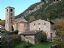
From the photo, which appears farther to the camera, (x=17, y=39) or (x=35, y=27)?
(x=35, y=27)

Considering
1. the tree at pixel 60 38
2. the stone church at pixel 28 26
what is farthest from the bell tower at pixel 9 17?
the tree at pixel 60 38

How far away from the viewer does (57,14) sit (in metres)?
70.5

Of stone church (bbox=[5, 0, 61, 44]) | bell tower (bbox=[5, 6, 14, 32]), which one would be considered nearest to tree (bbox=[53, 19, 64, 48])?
stone church (bbox=[5, 0, 61, 44])

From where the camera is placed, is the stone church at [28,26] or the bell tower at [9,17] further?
the bell tower at [9,17]

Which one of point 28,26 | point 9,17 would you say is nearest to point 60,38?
point 28,26

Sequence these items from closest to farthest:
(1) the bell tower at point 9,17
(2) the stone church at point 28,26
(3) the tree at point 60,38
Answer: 1. (3) the tree at point 60,38
2. (2) the stone church at point 28,26
3. (1) the bell tower at point 9,17

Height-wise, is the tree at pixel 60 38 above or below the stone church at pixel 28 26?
below

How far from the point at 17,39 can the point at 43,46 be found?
5401 mm

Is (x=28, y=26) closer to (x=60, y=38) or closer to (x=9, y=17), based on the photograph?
(x=9, y=17)

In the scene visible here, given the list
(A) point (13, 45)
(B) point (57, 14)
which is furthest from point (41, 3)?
(A) point (13, 45)

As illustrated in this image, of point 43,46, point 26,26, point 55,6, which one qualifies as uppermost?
point 55,6

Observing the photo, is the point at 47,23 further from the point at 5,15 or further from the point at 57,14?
the point at 57,14

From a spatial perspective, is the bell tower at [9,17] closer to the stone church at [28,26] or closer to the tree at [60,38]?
the stone church at [28,26]

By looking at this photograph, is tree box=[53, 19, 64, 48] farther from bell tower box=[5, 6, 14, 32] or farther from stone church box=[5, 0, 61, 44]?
bell tower box=[5, 6, 14, 32]
